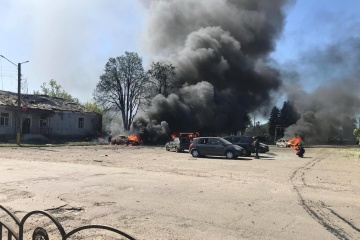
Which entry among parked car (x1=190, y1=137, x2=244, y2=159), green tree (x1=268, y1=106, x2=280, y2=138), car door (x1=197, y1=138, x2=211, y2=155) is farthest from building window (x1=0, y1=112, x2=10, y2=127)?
green tree (x1=268, y1=106, x2=280, y2=138)

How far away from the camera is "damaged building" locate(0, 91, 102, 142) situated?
1553 inches

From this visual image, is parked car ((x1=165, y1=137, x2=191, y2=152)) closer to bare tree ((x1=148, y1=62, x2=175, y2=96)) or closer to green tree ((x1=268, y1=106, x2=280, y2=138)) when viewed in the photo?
bare tree ((x1=148, y1=62, x2=175, y2=96))

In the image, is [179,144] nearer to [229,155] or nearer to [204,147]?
[204,147]

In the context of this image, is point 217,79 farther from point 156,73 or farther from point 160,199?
point 160,199

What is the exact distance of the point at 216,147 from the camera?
76.7 feet

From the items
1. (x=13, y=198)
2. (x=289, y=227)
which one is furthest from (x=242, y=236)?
(x=13, y=198)

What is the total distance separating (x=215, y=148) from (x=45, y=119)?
1095 inches

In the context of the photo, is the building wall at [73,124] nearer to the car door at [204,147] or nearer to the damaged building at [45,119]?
the damaged building at [45,119]

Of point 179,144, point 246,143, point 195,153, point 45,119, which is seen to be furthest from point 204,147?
point 45,119

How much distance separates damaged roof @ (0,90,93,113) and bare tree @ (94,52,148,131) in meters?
8.09

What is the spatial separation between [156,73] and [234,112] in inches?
543

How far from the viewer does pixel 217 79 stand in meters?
57.7

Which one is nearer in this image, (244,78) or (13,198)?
(13,198)

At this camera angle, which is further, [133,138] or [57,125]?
[57,125]
